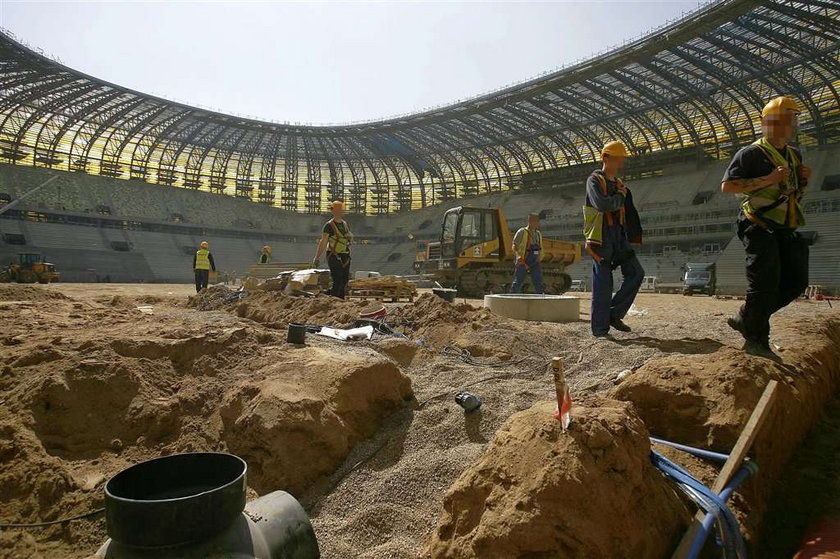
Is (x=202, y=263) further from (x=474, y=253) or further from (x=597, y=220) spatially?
(x=597, y=220)

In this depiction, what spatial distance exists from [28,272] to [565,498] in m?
32.0

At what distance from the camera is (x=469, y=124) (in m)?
41.1

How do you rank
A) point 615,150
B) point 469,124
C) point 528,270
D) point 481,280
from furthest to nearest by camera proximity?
point 469,124
point 481,280
point 528,270
point 615,150

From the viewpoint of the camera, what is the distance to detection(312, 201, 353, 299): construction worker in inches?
356

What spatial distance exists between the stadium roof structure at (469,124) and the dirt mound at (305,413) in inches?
1154

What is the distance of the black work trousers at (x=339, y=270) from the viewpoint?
30.7 feet

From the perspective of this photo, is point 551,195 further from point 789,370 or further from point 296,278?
point 789,370

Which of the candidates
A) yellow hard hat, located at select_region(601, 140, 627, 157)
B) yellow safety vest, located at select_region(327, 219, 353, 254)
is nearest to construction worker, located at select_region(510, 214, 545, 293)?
yellow safety vest, located at select_region(327, 219, 353, 254)

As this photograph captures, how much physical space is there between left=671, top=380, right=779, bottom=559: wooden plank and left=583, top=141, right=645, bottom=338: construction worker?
115 inches

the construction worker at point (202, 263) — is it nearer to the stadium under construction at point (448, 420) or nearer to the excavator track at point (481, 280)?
the stadium under construction at point (448, 420)

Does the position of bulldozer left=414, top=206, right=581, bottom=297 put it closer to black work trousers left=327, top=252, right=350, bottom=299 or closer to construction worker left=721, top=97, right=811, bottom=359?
black work trousers left=327, top=252, right=350, bottom=299

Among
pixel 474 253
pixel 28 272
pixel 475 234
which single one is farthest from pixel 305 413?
pixel 28 272

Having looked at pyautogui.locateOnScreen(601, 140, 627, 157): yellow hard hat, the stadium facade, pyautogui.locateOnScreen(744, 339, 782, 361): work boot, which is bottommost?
pyautogui.locateOnScreen(744, 339, 782, 361): work boot

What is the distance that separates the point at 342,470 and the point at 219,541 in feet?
3.74
